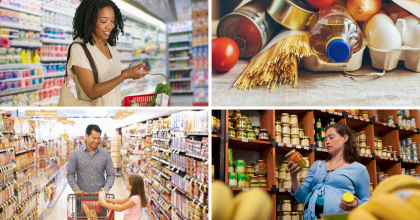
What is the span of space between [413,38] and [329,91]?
32.1 inches

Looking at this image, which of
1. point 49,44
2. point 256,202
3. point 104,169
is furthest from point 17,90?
point 256,202

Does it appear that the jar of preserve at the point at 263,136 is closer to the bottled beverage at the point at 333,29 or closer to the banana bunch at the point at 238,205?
the bottled beverage at the point at 333,29

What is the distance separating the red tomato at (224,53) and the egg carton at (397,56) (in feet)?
3.72

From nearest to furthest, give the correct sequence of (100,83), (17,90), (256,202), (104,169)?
(256,202) → (100,83) → (104,169) → (17,90)

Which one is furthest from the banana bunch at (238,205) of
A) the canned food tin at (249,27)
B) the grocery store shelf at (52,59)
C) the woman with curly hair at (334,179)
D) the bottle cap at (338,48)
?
the grocery store shelf at (52,59)

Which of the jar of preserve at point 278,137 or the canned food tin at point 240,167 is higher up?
the jar of preserve at point 278,137

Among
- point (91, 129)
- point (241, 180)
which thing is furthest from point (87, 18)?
point (241, 180)

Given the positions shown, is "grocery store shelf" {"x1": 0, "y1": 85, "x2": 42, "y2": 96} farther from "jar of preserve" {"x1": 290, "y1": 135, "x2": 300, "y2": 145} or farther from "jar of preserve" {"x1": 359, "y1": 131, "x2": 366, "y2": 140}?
"jar of preserve" {"x1": 359, "y1": 131, "x2": 366, "y2": 140}

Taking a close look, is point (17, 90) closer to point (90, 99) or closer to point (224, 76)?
point (90, 99)

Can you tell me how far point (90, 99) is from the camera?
208 cm

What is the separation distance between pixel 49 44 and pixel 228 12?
10.3ft

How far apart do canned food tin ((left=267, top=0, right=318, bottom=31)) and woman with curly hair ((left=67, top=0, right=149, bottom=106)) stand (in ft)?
4.05

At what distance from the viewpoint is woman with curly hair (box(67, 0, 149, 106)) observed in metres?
1.98

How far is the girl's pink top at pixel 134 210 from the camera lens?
91.2 inches
